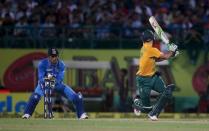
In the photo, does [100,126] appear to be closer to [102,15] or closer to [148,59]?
[148,59]

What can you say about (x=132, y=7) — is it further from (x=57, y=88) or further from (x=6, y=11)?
(x=57, y=88)

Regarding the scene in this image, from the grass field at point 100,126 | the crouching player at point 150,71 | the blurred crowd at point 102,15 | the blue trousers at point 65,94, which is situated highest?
the blurred crowd at point 102,15

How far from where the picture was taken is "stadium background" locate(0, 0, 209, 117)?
28.6 metres

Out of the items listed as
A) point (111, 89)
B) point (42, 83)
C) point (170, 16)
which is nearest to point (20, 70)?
point (111, 89)

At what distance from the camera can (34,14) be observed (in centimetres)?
2895

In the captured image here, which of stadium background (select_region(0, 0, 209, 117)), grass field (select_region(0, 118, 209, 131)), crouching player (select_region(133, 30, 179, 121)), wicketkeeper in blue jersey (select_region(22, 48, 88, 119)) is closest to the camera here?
grass field (select_region(0, 118, 209, 131))

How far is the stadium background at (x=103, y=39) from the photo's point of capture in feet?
94.0

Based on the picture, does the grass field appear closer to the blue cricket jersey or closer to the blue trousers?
the blue trousers

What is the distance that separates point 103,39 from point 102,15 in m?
0.89

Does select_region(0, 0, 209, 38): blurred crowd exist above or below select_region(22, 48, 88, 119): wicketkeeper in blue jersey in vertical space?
above

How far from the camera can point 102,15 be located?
29.2 m

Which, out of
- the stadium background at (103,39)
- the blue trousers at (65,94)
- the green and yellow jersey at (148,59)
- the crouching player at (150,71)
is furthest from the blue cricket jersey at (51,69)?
the stadium background at (103,39)

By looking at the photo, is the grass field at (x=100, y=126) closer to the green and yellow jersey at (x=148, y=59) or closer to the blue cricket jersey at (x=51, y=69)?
the green and yellow jersey at (x=148, y=59)

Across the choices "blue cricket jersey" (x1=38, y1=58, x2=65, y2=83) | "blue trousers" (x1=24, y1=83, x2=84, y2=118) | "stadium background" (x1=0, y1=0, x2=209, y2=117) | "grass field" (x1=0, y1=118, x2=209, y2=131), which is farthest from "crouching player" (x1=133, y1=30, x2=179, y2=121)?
"stadium background" (x1=0, y1=0, x2=209, y2=117)
